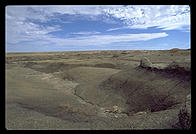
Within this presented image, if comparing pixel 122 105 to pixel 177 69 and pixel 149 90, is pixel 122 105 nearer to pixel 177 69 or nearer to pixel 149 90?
pixel 149 90

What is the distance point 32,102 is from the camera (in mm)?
10633

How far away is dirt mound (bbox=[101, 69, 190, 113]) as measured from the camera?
945cm

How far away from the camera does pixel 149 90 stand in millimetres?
11258

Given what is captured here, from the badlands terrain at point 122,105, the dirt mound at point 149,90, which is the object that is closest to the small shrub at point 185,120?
the badlands terrain at point 122,105

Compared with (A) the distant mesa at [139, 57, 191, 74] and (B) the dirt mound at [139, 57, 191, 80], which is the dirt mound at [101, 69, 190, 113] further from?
(A) the distant mesa at [139, 57, 191, 74]

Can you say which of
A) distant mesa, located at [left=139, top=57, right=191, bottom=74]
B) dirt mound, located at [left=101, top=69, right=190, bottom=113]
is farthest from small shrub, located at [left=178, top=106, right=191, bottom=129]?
distant mesa, located at [left=139, top=57, right=191, bottom=74]

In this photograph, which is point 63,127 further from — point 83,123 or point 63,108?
point 63,108

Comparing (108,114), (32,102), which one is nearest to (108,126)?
(108,114)

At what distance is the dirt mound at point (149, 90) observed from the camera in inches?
372

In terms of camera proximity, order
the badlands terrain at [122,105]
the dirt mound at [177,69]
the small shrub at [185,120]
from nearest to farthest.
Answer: the small shrub at [185,120], the badlands terrain at [122,105], the dirt mound at [177,69]

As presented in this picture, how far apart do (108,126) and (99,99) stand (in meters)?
5.85

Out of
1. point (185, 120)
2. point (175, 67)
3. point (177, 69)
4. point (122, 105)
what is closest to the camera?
point (185, 120)

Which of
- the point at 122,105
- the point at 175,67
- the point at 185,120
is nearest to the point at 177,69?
the point at 175,67

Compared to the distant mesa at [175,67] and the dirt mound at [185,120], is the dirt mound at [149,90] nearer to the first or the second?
the distant mesa at [175,67]
